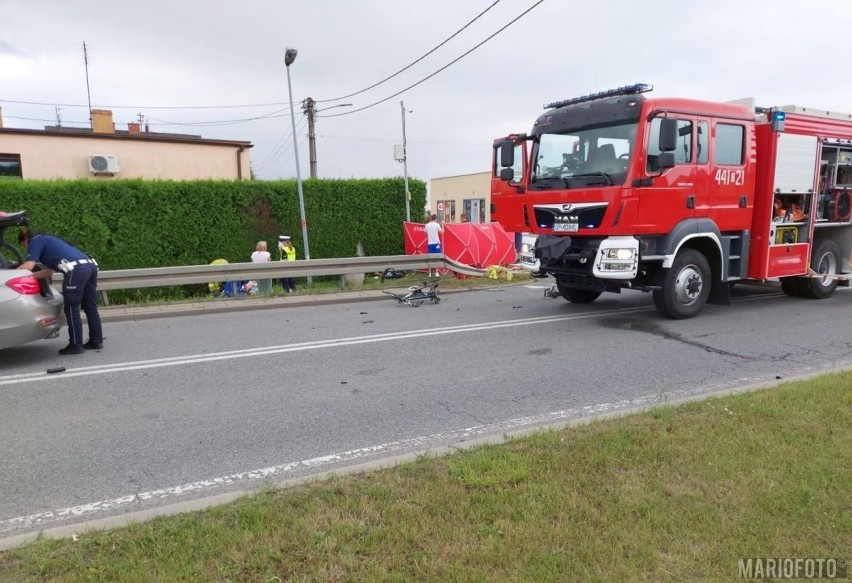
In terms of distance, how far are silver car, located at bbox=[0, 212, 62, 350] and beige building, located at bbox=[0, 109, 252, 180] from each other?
12350mm

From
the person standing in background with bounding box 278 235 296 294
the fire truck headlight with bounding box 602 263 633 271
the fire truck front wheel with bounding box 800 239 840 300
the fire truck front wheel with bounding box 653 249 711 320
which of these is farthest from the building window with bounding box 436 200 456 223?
the fire truck headlight with bounding box 602 263 633 271

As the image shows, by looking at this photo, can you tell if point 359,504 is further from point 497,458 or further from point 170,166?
point 170,166

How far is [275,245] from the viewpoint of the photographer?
1472 cm

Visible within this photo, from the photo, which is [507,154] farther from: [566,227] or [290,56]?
[290,56]

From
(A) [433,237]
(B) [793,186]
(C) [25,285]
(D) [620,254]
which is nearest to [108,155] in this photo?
(A) [433,237]

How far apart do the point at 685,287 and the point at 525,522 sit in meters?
6.43

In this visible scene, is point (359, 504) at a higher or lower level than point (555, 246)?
lower

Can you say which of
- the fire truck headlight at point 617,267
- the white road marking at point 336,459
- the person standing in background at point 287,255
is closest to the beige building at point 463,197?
the person standing in background at point 287,255

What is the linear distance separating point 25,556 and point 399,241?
14.0m

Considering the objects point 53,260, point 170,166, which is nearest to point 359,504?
point 53,260

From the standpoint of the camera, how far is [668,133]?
23.6 feet

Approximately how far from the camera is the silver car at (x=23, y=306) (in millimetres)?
6301

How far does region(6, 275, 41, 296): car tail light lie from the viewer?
251 inches

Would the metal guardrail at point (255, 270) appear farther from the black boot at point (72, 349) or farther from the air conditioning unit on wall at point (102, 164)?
the air conditioning unit on wall at point (102, 164)
